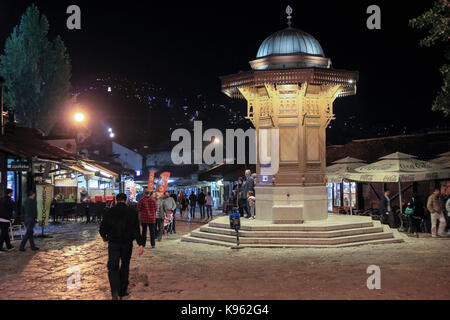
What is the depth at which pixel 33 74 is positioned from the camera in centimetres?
3759

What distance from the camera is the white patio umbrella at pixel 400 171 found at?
18422 mm

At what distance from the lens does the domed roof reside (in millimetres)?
16688

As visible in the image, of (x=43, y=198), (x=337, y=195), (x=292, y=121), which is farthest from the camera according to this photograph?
(x=337, y=195)

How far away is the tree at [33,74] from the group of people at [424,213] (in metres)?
28.5

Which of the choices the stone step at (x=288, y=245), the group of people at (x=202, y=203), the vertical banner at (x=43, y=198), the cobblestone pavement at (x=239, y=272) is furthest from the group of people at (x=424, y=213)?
the vertical banner at (x=43, y=198)

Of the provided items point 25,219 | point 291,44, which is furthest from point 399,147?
point 25,219

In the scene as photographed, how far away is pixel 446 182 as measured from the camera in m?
21.5

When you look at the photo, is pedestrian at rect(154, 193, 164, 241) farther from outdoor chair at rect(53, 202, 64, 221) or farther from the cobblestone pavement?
outdoor chair at rect(53, 202, 64, 221)

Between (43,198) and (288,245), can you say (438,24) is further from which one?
(43,198)

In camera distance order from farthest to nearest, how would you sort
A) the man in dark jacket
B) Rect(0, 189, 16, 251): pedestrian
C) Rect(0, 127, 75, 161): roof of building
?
Rect(0, 127, 75, 161): roof of building < Rect(0, 189, 16, 251): pedestrian < the man in dark jacket

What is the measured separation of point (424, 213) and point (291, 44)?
8040 millimetres

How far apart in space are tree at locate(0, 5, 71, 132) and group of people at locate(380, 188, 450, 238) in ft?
93.6

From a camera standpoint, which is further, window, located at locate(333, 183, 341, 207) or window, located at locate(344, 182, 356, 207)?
window, located at locate(333, 183, 341, 207)

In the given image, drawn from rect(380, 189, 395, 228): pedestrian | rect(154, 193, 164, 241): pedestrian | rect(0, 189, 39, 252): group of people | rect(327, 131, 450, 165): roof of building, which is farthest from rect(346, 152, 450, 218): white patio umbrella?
rect(0, 189, 39, 252): group of people
